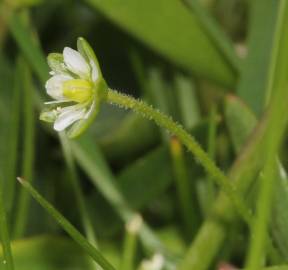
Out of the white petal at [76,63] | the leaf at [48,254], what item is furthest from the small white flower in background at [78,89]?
the leaf at [48,254]

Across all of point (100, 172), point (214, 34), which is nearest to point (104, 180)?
point (100, 172)

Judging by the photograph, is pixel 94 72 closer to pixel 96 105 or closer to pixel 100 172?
pixel 96 105

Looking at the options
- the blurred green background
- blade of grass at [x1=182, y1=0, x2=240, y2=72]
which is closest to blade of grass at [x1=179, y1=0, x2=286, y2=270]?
the blurred green background

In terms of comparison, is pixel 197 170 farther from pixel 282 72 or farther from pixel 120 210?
pixel 282 72

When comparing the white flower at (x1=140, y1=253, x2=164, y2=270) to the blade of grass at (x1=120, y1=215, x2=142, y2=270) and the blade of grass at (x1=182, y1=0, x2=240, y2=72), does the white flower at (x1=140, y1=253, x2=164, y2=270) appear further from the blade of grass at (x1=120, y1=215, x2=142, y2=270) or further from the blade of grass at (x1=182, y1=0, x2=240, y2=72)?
the blade of grass at (x1=182, y1=0, x2=240, y2=72)

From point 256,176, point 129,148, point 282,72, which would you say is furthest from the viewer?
point 129,148

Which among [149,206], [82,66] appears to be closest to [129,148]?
[149,206]

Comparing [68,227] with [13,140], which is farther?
[13,140]
